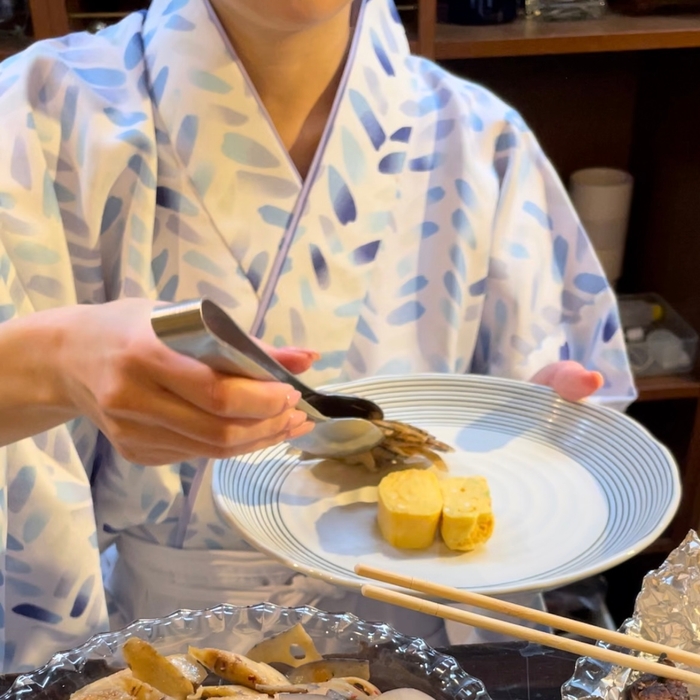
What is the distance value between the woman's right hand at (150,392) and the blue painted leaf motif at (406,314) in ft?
1.10

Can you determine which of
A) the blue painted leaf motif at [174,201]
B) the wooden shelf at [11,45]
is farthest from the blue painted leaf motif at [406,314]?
the wooden shelf at [11,45]

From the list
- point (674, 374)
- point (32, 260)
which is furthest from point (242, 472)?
point (674, 374)

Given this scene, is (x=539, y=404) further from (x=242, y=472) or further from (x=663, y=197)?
(x=663, y=197)

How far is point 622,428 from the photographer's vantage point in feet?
2.59

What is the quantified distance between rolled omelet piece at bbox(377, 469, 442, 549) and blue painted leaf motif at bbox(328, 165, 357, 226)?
11.2 inches

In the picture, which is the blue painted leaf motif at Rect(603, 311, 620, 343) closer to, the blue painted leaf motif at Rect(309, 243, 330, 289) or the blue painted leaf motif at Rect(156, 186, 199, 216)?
the blue painted leaf motif at Rect(309, 243, 330, 289)

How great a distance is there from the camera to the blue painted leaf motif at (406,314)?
93cm

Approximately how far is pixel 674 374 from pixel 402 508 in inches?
40.3

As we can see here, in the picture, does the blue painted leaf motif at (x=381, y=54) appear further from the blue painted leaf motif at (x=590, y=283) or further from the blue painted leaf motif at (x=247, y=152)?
the blue painted leaf motif at (x=590, y=283)

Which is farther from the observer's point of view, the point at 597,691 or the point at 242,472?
the point at 242,472

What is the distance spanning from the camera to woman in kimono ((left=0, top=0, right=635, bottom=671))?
2.61ft

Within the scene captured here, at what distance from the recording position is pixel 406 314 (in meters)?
0.93

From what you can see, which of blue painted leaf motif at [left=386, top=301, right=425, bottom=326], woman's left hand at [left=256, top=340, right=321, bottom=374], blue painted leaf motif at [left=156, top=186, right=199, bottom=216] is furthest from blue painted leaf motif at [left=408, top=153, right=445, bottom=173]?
woman's left hand at [left=256, top=340, right=321, bottom=374]

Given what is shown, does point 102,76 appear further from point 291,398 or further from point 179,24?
point 291,398
